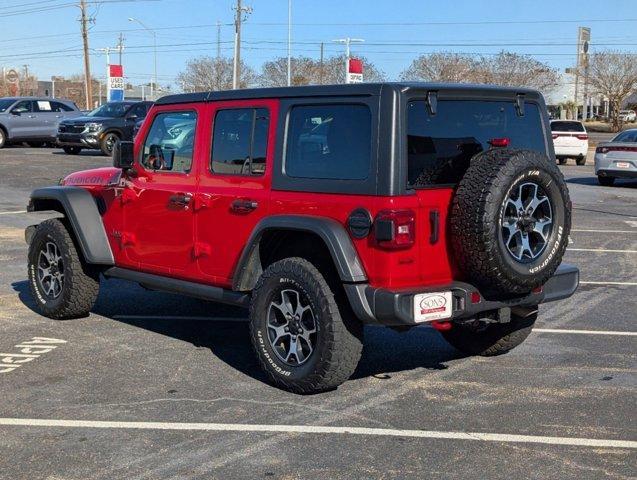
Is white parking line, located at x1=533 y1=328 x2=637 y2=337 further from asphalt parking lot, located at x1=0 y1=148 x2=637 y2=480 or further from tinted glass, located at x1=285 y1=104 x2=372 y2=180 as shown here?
tinted glass, located at x1=285 y1=104 x2=372 y2=180

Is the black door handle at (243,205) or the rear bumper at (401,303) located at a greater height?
the black door handle at (243,205)

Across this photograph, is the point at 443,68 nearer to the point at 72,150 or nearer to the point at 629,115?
the point at 629,115

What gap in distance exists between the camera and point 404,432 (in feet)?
16.7

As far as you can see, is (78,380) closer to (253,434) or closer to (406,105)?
(253,434)

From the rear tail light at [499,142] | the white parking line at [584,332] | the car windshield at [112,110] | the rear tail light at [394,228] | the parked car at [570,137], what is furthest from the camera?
the parked car at [570,137]

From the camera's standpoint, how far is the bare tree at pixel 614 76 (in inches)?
2815

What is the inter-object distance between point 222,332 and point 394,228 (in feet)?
9.05

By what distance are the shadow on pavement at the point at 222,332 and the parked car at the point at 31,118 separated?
2462 centimetres

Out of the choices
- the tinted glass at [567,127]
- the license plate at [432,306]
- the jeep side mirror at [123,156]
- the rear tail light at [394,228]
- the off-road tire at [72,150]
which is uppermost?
the tinted glass at [567,127]

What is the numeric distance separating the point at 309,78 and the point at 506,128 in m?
68.9

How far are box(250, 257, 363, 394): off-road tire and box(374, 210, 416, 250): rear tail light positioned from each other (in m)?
0.52

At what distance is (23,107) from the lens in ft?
107

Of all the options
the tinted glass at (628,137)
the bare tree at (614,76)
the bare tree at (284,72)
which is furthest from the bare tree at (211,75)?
the tinted glass at (628,137)

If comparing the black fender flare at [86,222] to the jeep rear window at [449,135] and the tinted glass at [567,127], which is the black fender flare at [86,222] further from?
the tinted glass at [567,127]
